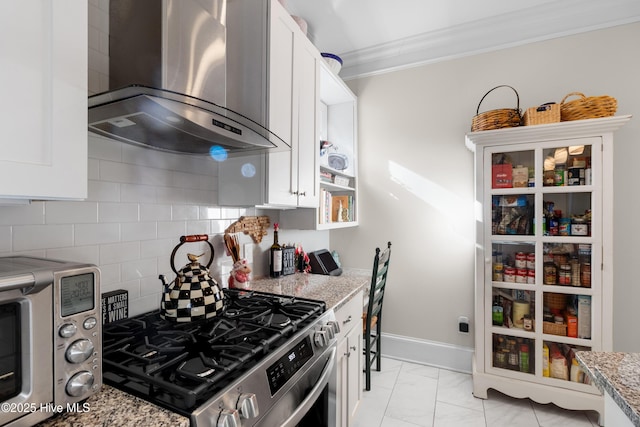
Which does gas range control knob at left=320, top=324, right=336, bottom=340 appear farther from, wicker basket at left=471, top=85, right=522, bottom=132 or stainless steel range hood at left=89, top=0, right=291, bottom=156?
wicker basket at left=471, top=85, right=522, bottom=132

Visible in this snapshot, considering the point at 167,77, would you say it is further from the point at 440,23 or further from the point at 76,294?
the point at 440,23

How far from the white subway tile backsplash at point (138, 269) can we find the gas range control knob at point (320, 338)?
2.47 feet

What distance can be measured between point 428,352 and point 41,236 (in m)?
2.73

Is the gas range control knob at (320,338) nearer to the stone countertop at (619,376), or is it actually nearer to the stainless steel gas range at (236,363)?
the stainless steel gas range at (236,363)

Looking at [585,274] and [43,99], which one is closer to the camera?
[43,99]

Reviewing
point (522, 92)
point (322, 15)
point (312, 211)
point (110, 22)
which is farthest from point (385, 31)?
point (110, 22)

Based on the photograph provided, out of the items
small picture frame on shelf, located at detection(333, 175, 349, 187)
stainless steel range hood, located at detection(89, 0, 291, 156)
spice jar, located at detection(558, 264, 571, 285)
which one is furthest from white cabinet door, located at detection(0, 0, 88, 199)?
spice jar, located at detection(558, 264, 571, 285)

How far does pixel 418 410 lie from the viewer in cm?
204

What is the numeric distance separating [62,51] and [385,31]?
2357 millimetres

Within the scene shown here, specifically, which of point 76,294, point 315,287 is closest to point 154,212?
point 76,294

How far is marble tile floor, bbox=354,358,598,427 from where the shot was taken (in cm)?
193

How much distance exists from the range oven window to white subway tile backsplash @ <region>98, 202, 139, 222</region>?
0.60 m

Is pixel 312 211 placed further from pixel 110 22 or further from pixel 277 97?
pixel 110 22

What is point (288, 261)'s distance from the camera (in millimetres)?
2127
